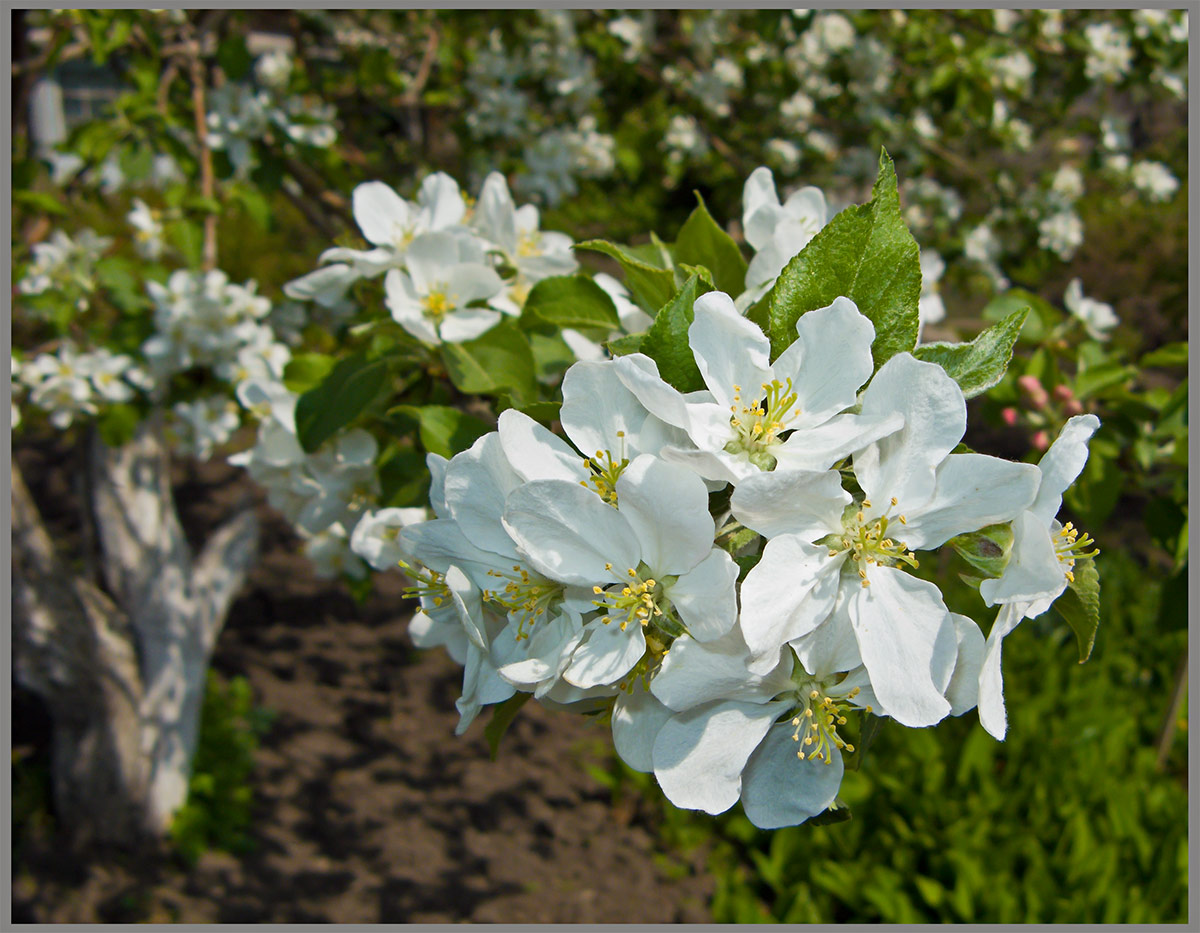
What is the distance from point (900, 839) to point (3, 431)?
9.56 ft

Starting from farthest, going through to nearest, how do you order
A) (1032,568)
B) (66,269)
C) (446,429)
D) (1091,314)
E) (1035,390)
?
(66,269) < (1091,314) < (1035,390) < (446,429) < (1032,568)

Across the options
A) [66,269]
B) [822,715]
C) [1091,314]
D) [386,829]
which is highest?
[822,715]

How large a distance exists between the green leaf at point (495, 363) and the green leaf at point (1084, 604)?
0.63 m

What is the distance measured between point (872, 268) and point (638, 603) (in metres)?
0.38

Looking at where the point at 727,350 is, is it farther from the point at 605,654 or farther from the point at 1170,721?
the point at 1170,721

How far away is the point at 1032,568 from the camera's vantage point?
27.7 inches

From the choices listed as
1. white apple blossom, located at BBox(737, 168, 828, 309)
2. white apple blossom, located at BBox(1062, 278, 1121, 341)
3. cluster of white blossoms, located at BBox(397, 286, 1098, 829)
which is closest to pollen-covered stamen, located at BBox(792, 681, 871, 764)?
cluster of white blossoms, located at BBox(397, 286, 1098, 829)

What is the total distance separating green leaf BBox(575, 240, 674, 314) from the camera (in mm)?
967

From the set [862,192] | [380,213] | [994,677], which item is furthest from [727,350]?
A: [862,192]

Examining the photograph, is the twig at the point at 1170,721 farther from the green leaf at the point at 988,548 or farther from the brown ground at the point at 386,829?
the green leaf at the point at 988,548

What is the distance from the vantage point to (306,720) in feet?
13.0

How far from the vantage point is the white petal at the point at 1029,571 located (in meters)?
0.69

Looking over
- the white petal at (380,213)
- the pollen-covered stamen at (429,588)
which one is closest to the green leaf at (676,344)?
the pollen-covered stamen at (429,588)

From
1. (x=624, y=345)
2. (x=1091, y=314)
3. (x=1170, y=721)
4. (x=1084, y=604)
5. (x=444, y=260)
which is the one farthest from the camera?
(x=1170, y=721)
